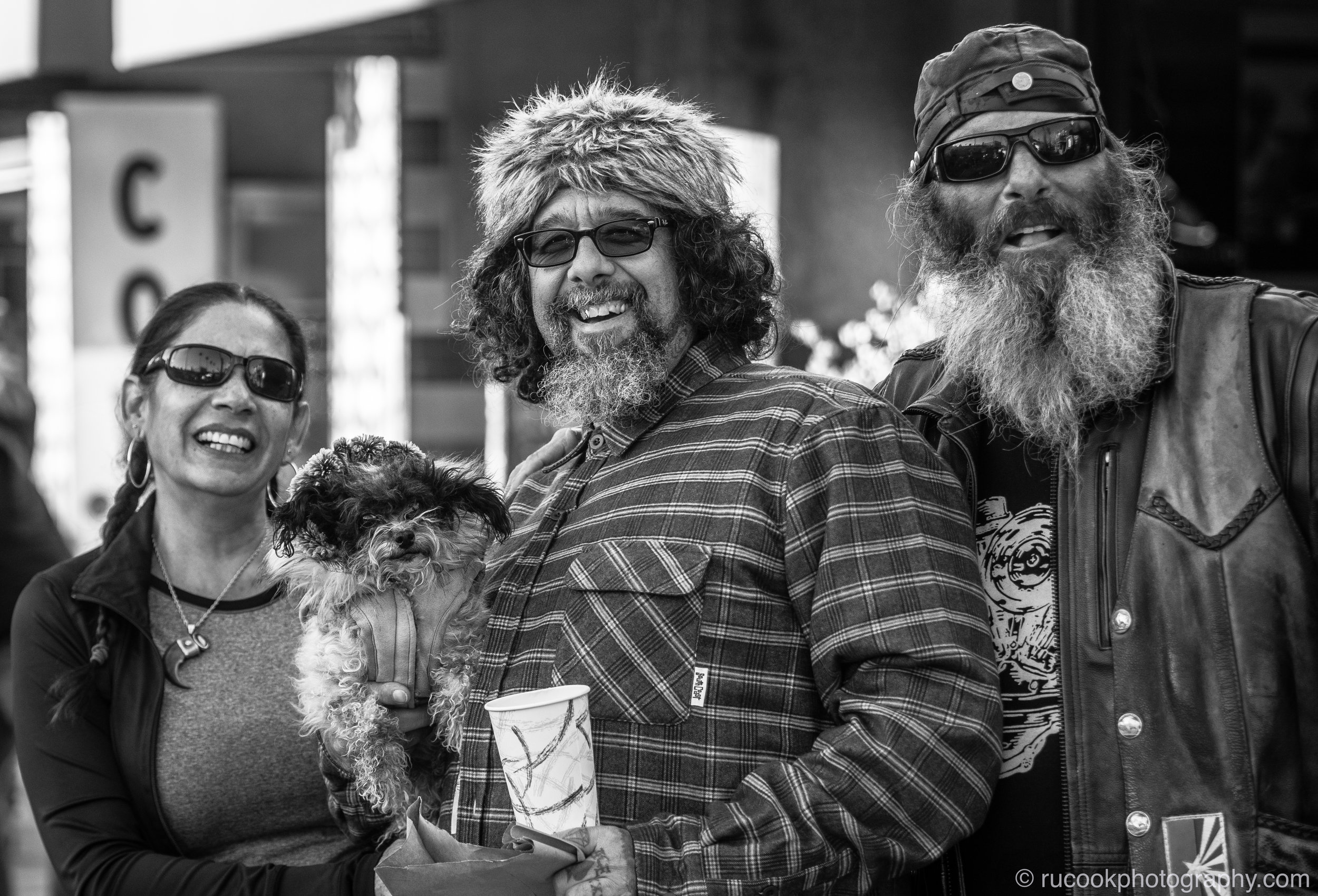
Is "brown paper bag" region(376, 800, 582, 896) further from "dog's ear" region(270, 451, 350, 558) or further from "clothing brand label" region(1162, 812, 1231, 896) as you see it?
"clothing brand label" region(1162, 812, 1231, 896)

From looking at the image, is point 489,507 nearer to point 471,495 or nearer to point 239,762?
point 471,495

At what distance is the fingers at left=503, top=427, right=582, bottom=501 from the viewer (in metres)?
3.07

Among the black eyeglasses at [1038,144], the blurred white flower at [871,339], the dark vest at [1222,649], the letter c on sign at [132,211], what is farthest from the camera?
the letter c on sign at [132,211]

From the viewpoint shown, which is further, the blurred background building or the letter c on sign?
the letter c on sign

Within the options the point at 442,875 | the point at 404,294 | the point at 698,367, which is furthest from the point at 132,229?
the point at 442,875

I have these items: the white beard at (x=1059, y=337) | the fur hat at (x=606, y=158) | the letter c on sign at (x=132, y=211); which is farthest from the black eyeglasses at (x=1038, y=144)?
the letter c on sign at (x=132, y=211)

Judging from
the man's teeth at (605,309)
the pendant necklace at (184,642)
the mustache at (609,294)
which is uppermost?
the mustache at (609,294)

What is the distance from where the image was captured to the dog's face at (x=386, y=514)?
2723 millimetres

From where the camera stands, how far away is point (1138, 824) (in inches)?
95.2

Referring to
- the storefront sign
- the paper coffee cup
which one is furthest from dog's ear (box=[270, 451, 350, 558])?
the storefront sign

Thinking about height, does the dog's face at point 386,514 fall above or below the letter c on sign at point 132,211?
below

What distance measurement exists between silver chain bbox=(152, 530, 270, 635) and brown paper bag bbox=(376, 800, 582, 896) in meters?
1.03

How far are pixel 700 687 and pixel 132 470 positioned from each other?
70.2 inches

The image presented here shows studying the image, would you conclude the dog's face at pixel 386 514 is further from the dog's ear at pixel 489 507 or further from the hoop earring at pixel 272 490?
the hoop earring at pixel 272 490
